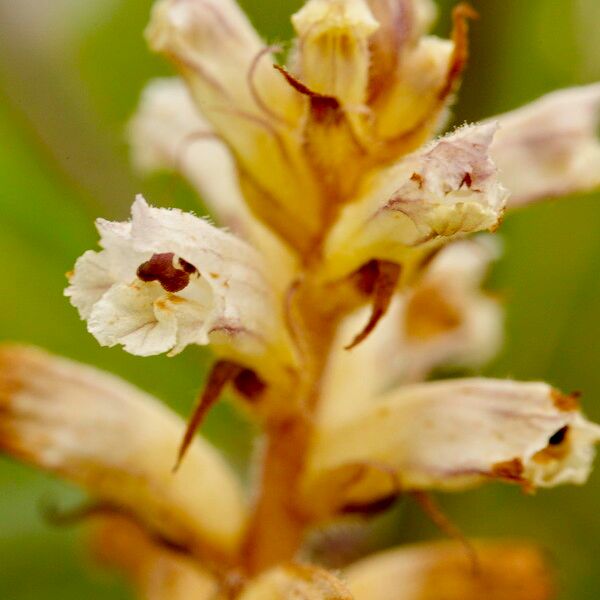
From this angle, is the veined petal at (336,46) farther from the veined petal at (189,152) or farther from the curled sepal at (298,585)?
the curled sepal at (298,585)

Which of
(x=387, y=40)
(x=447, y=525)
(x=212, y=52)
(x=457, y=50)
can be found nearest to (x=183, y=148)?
(x=212, y=52)

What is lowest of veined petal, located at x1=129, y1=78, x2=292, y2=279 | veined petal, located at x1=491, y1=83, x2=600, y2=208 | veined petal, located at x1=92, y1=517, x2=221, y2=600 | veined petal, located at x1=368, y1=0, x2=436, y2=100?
veined petal, located at x1=92, y1=517, x2=221, y2=600

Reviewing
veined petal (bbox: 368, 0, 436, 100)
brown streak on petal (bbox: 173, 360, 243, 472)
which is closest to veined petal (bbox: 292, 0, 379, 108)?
veined petal (bbox: 368, 0, 436, 100)

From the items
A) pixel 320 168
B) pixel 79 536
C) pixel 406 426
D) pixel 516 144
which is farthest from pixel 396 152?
pixel 79 536

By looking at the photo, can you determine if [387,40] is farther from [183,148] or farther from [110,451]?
[110,451]

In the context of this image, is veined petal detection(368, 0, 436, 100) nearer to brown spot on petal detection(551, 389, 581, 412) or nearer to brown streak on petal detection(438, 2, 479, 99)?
brown streak on petal detection(438, 2, 479, 99)

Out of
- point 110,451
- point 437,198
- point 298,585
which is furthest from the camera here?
point 110,451
